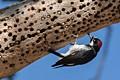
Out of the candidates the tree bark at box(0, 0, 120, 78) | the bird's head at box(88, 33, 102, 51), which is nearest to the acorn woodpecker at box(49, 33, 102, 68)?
the bird's head at box(88, 33, 102, 51)

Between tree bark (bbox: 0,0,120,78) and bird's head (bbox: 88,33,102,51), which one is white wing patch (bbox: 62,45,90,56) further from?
tree bark (bbox: 0,0,120,78)

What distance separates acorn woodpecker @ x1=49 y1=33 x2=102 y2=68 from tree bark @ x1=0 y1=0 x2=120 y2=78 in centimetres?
19

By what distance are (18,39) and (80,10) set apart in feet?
1.43

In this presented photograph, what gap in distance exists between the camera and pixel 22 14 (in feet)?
6.63

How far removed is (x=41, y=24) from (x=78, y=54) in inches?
19.2

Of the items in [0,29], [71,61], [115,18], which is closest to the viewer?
[0,29]

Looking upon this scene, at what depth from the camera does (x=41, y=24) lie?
2021 millimetres

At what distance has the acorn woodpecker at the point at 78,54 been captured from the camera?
2.34m

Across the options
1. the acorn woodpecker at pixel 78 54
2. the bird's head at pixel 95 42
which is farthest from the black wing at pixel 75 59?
the bird's head at pixel 95 42

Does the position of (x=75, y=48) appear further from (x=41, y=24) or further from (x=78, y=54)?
(x=41, y=24)

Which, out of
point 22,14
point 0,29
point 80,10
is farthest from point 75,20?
point 0,29

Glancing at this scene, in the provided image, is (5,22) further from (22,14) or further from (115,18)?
(115,18)

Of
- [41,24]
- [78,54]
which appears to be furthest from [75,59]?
[41,24]

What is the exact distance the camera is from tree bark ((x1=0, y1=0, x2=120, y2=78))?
2.00 meters
